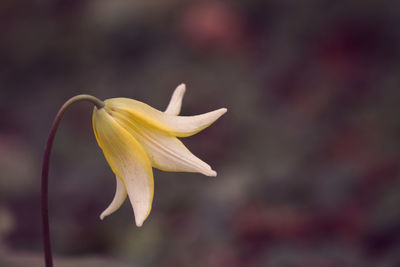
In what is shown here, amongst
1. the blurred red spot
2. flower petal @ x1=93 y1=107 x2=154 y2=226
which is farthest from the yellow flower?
the blurred red spot

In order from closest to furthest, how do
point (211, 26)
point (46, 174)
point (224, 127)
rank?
point (46, 174) < point (224, 127) < point (211, 26)

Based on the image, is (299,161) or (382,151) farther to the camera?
(299,161)

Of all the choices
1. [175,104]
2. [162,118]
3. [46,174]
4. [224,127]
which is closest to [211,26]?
[224,127]

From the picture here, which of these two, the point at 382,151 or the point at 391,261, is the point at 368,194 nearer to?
the point at 382,151

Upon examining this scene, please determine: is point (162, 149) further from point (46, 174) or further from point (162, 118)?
point (46, 174)

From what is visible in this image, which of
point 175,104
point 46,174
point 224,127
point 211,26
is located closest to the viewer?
point 46,174

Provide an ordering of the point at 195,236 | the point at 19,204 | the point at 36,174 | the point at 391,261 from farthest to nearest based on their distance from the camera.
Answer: the point at 36,174, the point at 19,204, the point at 195,236, the point at 391,261

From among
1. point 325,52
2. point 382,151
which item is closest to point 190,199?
point 382,151

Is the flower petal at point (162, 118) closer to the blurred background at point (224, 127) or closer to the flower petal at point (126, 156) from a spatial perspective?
the flower petal at point (126, 156)

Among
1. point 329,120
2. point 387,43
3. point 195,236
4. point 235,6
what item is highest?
point 235,6
